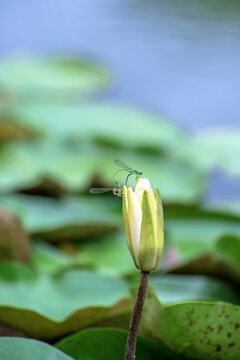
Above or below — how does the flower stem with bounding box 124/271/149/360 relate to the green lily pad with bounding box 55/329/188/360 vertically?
above

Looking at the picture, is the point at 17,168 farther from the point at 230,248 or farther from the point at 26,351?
the point at 26,351

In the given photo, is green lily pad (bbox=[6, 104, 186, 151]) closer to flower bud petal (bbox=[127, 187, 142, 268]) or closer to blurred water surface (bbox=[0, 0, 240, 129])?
blurred water surface (bbox=[0, 0, 240, 129])

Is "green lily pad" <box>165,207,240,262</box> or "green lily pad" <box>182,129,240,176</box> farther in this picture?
"green lily pad" <box>182,129,240,176</box>

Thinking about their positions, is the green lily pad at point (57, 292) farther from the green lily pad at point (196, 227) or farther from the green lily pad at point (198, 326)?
the green lily pad at point (196, 227)

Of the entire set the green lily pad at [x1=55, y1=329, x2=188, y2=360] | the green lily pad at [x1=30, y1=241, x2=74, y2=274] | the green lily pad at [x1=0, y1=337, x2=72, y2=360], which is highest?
the green lily pad at [x1=30, y1=241, x2=74, y2=274]

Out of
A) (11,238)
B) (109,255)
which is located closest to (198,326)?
(11,238)

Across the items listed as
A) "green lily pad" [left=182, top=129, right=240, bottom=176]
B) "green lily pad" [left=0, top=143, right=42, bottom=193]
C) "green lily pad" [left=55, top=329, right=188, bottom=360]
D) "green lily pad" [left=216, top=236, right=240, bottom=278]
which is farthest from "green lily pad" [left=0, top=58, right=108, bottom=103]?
"green lily pad" [left=55, top=329, right=188, bottom=360]
